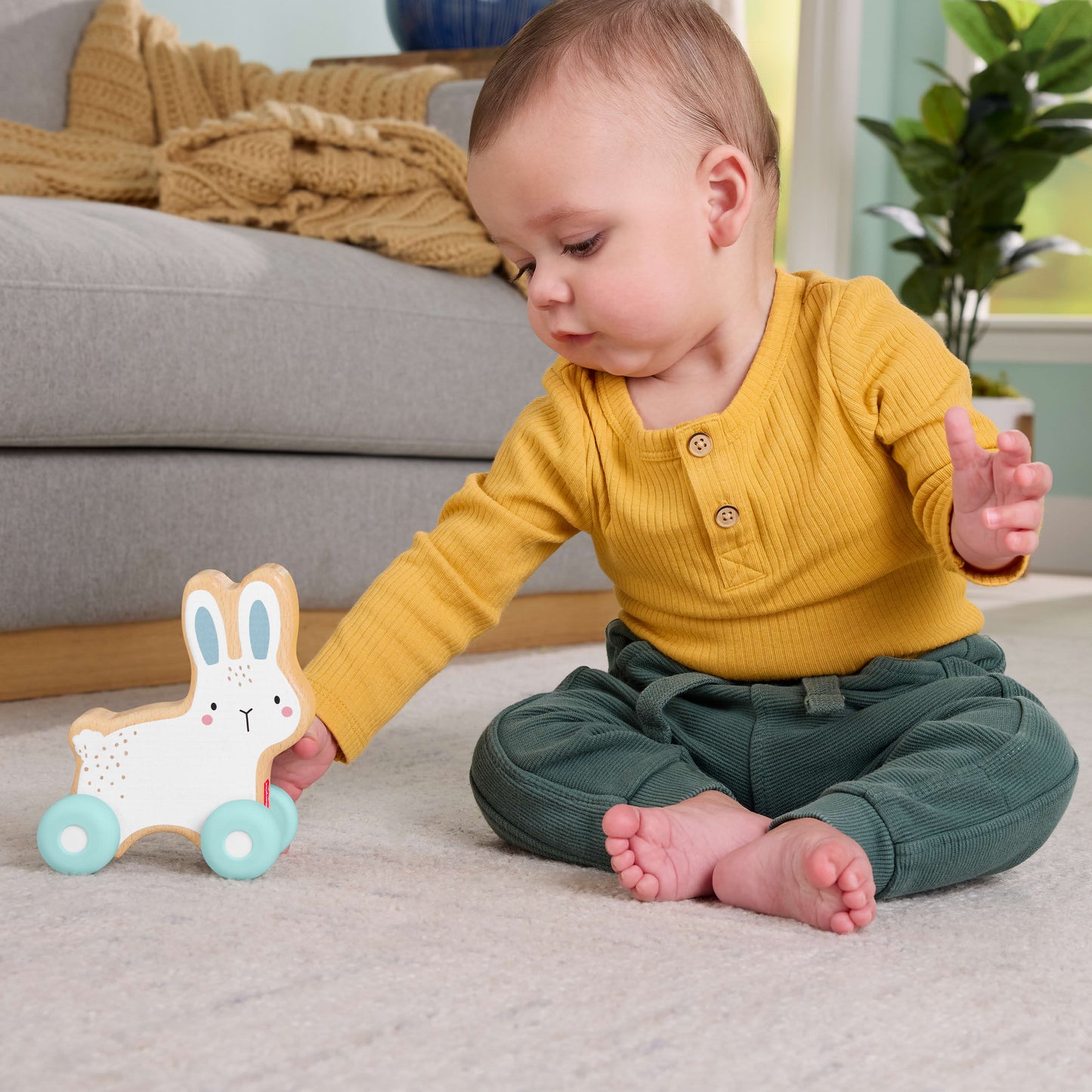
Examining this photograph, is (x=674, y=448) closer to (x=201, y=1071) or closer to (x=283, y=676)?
(x=283, y=676)

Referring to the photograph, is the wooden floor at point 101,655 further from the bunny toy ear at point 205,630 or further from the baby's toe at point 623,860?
the baby's toe at point 623,860

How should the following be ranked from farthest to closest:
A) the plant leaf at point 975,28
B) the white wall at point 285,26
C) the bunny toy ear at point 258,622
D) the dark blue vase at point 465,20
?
the plant leaf at point 975,28, the white wall at point 285,26, the dark blue vase at point 465,20, the bunny toy ear at point 258,622

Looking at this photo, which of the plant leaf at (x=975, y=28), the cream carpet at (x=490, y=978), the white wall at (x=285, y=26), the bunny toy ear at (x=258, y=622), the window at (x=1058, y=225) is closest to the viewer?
the cream carpet at (x=490, y=978)

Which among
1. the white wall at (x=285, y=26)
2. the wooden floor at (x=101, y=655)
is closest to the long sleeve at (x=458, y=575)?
the wooden floor at (x=101, y=655)

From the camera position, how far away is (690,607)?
91 cm

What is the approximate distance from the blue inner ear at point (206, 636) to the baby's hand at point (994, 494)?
16.8 inches

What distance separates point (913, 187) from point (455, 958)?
2.55 metres

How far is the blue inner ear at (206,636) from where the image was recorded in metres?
0.75

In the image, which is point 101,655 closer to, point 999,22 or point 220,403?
point 220,403

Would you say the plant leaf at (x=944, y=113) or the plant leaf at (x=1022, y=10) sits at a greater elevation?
the plant leaf at (x=1022, y=10)

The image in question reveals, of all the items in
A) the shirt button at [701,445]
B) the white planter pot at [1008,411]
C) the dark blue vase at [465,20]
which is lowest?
the white planter pot at [1008,411]

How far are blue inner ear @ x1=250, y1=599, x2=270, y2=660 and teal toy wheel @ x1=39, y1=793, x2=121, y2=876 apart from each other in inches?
4.9

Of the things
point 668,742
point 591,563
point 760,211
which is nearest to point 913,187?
point 591,563

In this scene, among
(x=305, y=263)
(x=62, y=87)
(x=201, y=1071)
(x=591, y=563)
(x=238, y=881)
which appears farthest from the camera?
(x=62, y=87)
